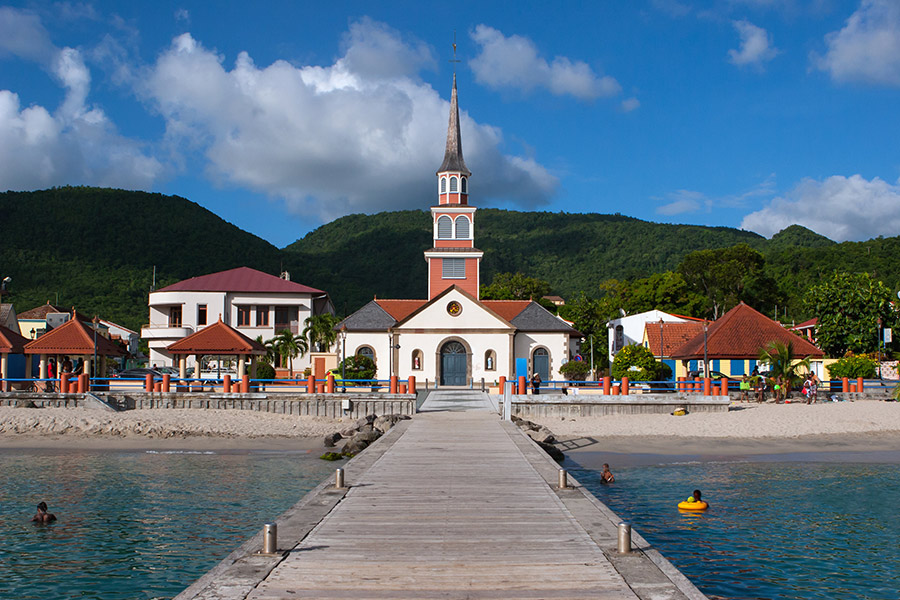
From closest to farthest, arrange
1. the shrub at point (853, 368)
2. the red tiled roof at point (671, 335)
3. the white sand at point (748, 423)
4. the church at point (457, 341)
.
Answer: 1. the white sand at point (748, 423)
2. the shrub at point (853, 368)
3. the church at point (457, 341)
4. the red tiled roof at point (671, 335)

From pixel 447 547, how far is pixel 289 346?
48.7 m

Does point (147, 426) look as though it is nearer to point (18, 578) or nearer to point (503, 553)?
point (18, 578)

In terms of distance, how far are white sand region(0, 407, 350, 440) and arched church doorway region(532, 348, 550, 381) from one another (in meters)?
18.0

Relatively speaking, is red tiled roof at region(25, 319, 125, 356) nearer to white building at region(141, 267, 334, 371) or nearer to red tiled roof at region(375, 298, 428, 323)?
red tiled roof at region(375, 298, 428, 323)

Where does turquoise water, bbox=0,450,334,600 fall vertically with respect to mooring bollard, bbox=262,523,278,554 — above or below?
below

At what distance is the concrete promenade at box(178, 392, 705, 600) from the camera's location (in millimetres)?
8234

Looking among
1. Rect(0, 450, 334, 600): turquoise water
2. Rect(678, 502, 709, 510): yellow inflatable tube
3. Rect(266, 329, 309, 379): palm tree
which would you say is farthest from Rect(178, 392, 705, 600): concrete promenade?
Rect(266, 329, 309, 379): palm tree

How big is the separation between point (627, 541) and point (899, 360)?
175 feet

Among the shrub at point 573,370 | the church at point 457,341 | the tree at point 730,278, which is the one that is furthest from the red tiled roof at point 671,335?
the tree at point 730,278

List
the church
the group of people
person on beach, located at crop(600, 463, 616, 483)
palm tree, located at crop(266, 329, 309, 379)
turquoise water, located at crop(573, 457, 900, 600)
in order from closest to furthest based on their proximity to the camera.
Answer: turquoise water, located at crop(573, 457, 900, 600) < person on beach, located at crop(600, 463, 616, 483) < the group of people < the church < palm tree, located at crop(266, 329, 309, 379)

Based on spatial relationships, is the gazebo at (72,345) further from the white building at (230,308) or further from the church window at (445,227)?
the church window at (445,227)

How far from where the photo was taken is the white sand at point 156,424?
34031 millimetres

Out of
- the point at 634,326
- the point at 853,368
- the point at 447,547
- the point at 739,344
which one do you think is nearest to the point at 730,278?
the point at 634,326

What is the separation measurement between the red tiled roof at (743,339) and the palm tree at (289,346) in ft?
88.4
